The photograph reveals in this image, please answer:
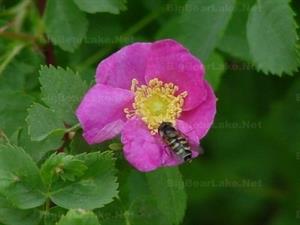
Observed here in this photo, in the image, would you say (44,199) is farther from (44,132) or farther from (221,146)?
(221,146)

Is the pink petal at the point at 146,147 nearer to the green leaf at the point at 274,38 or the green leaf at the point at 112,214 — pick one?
the green leaf at the point at 112,214

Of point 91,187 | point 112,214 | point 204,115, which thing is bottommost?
point 112,214

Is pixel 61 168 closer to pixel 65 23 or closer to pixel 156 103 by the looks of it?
pixel 156 103

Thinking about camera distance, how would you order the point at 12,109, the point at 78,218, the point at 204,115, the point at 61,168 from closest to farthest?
the point at 78,218, the point at 61,168, the point at 204,115, the point at 12,109

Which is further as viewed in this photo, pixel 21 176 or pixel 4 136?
pixel 4 136

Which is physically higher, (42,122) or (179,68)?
(179,68)

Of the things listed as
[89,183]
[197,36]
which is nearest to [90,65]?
[197,36]

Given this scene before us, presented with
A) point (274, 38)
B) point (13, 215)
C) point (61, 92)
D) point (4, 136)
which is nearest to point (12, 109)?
point (4, 136)
